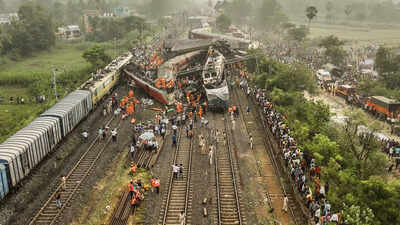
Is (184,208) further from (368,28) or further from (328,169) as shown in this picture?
(368,28)

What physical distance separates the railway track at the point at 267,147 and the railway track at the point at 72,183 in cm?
1266

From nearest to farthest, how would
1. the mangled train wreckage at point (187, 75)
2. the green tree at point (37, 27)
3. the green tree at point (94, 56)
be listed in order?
1. the mangled train wreckage at point (187, 75)
2. the green tree at point (94, 56)
3. the green tree at point (37, 27)

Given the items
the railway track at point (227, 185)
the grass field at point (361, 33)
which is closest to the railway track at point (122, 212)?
the railway track at point (227, 185)

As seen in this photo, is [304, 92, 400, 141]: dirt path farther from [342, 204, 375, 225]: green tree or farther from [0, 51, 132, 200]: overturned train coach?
[0, 51, 132, 200]: overturned train coach

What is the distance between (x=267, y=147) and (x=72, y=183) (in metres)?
15.6

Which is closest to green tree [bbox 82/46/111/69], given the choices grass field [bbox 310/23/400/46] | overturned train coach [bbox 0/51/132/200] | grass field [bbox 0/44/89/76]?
grass field [bbox 0/44/89/76]

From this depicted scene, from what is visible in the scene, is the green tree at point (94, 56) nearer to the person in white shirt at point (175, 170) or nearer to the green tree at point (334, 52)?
the person in white shirt at point (175, 170)

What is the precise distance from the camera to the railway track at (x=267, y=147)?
2166 cm

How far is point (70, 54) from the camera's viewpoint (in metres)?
82.6

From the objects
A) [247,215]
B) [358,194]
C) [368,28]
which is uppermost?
[368,28]

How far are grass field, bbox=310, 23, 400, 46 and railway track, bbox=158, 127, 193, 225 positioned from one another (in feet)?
235

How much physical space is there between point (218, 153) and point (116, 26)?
3021 inches

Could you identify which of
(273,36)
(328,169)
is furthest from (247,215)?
(273,36)

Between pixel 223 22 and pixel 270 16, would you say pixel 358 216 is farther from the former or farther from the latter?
pixel 270 16
